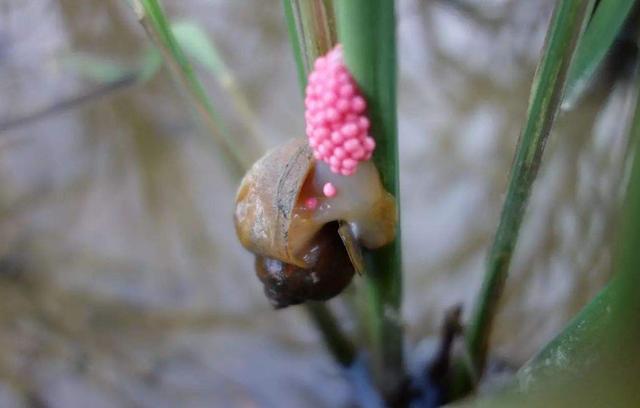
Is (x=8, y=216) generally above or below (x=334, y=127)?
below

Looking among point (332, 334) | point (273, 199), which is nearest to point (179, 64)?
point (273, 199)

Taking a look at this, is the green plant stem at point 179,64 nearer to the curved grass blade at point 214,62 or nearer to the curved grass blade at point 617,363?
the curved grass blade at point 214,62

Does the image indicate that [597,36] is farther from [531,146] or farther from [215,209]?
[215,209]

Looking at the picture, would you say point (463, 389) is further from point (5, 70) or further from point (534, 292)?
point (5, 70)

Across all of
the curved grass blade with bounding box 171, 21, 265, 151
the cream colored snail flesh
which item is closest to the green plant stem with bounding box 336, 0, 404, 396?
the cream colored snail flesh

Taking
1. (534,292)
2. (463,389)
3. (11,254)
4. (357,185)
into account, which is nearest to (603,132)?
(534,292)

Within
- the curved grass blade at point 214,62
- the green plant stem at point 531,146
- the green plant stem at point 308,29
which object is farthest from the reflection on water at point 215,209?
the green plant stem at point 308,29

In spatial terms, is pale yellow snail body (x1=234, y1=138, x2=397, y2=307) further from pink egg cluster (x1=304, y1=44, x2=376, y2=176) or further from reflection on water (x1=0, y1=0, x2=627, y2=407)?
reflection on water (x1=0, y1=0, x2=627, y2=407)
